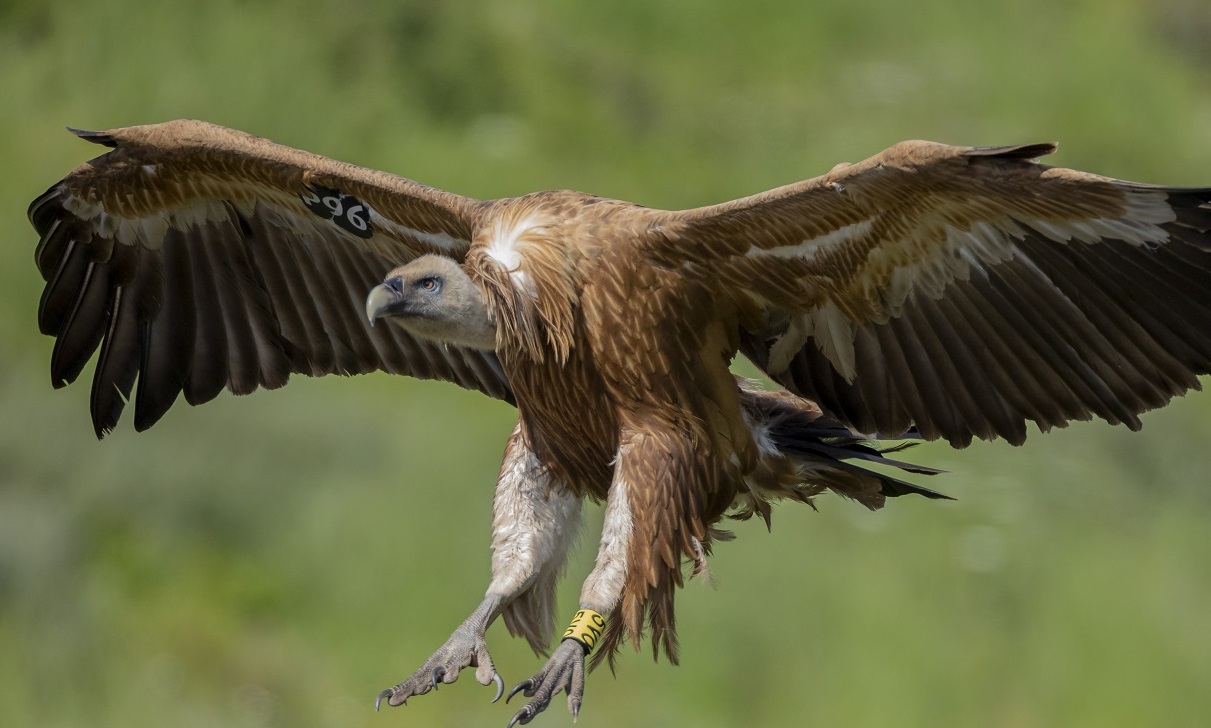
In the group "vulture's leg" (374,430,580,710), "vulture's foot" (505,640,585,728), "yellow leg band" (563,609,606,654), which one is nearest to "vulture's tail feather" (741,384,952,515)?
"vulture's leg" (374,430,580,710)

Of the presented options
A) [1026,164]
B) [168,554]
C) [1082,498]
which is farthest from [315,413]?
[1026,164]

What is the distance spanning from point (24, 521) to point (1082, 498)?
9.88 m

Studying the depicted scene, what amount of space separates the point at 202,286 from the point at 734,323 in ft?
8.38

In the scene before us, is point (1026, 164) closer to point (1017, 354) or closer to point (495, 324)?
point (1017, 354)

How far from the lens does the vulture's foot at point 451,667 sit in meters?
7.92

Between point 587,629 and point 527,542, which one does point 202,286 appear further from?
point 587,629

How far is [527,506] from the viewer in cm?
873

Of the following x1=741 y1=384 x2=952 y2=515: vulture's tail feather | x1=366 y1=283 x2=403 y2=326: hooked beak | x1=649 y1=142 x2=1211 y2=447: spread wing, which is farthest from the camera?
x1=741 y1=384 x2=952 y2=515: vulture's tail feather

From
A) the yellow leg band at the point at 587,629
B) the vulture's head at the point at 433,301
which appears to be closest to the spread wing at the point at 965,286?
the vulture's head at the point at 433,301

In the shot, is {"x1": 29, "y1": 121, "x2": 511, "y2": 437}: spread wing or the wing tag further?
{"x1": 29, "y1": 121, "x2": 511, "y2": 437}: spread wing

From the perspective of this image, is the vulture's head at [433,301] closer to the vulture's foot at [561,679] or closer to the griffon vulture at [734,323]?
the griffon vulture at [734,323]

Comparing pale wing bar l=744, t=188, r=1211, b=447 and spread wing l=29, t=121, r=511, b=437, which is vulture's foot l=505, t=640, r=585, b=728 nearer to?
pale wing bar l=744, t=188, r=1211, b=447

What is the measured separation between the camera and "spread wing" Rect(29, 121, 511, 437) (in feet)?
31.8

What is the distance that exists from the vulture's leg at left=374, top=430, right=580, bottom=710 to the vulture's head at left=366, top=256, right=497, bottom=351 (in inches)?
24.9
